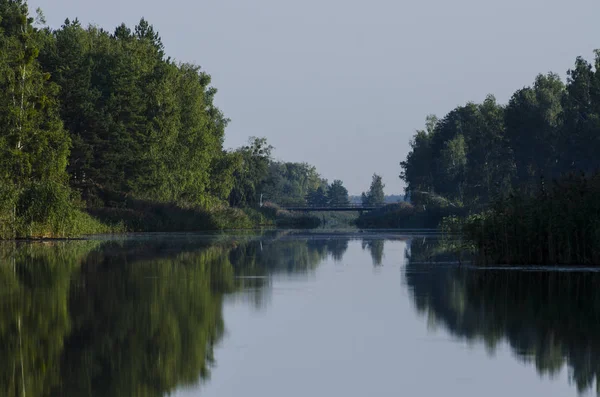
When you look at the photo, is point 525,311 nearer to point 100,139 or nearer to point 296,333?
point 296,333

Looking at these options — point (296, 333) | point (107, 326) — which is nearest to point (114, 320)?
point (107, 326)

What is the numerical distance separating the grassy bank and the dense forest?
2953 cm

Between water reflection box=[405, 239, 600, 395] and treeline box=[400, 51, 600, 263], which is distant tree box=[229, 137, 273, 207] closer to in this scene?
treeline box=[400, 51, 600, 263]

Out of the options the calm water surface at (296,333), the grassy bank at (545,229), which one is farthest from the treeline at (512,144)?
the calm water surface at (296,333)

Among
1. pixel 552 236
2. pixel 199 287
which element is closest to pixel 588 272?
pixel 552 236

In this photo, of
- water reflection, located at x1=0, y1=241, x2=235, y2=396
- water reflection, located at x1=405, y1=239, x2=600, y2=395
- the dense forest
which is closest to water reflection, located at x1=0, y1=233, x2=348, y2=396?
water reflection, located at x1=0, y1=241, x2=235, y2=396

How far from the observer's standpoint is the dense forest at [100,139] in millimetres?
57625

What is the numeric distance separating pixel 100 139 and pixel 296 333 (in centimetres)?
6177

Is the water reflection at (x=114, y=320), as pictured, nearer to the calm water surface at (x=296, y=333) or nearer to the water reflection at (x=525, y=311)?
the calm water surface at (x=296, y=333)

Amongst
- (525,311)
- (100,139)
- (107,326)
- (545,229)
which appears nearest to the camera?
(107,326)

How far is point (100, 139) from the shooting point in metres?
75.4

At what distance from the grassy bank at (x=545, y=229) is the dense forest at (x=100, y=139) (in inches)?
1163

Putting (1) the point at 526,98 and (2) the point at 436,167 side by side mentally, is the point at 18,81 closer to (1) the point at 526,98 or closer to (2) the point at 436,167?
(1) the point at 526,98

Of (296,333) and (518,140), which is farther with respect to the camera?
(518,140)
